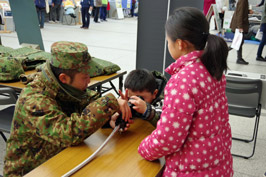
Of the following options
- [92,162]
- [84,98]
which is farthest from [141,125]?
[92,162]

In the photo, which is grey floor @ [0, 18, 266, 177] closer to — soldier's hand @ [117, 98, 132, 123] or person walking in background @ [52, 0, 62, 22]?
soldier's hand @ [117, 98, 132, 123]

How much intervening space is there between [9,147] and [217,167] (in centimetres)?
98

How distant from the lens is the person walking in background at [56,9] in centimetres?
1274

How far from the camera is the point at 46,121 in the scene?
48.3 inches

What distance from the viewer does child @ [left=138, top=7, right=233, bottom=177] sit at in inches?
41.0

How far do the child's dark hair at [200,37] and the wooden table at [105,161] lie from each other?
0.46 meters

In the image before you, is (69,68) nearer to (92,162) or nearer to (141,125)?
(92,162)

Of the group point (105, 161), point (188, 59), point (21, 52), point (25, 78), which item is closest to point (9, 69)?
point (25, 78)

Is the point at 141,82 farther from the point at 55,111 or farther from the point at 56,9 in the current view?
the point at 56,9

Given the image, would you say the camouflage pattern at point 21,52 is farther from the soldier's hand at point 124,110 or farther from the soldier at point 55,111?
the soldier's hand at point 124,110

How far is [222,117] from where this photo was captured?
1.17 metres

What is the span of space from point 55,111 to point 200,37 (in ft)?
2.24

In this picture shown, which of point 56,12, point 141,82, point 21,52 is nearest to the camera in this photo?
point 141,82

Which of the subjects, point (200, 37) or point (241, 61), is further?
point (241, 61)
